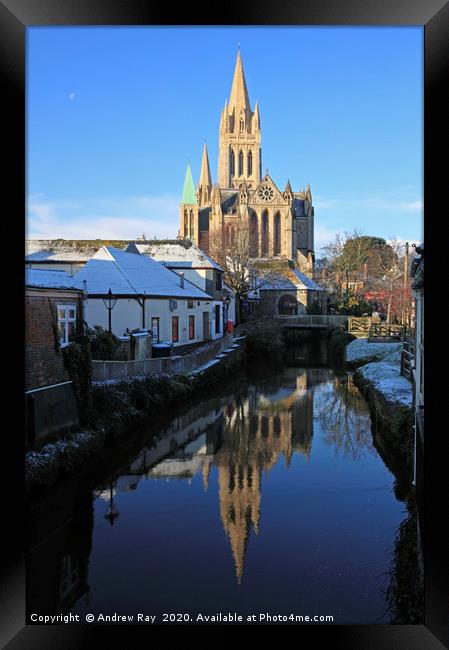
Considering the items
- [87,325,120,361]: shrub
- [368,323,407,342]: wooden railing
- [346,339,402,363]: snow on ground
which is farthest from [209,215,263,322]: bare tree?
[87,325,120,361]: shrub

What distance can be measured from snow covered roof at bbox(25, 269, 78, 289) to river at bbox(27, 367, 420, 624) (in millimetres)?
4164

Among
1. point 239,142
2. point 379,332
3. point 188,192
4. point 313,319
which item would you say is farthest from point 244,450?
point 239,142

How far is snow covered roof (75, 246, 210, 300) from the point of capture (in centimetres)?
2309

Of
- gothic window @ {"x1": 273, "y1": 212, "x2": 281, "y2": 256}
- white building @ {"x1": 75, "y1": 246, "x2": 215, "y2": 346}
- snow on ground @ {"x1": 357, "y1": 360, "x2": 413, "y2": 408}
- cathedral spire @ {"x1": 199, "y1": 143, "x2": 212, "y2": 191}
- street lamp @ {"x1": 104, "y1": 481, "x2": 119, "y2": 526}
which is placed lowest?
street lamp @ {"x1": 104, "y1": 481, "x2": 119, "y2": 526}

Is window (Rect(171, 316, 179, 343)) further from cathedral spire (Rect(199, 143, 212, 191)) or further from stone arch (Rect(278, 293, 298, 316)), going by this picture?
cathedral spire (Rect(199, 143, 212, 191))

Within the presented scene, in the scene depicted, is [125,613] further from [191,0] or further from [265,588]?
[191,0]

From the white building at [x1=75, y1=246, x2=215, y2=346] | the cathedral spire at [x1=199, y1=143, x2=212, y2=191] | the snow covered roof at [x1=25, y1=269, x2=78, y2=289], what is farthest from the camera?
the cathedral spire at [x1=199, y1=143, x2=212, y2=191]

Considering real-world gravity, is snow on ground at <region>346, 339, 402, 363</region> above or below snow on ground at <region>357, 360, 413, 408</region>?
above

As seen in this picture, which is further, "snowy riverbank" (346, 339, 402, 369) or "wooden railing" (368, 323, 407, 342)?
"wooden railing" (368, 323, 407, 342)

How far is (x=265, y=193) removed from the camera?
7288cm

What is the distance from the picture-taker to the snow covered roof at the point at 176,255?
3173 cm

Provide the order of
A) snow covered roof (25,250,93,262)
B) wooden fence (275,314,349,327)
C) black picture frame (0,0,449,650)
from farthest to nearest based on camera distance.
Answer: wooden fence (275,314,349,327), snow covered roof (25,250,93,262), black picture frame (0,0,449,650)

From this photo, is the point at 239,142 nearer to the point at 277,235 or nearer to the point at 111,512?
the point at 277,235
